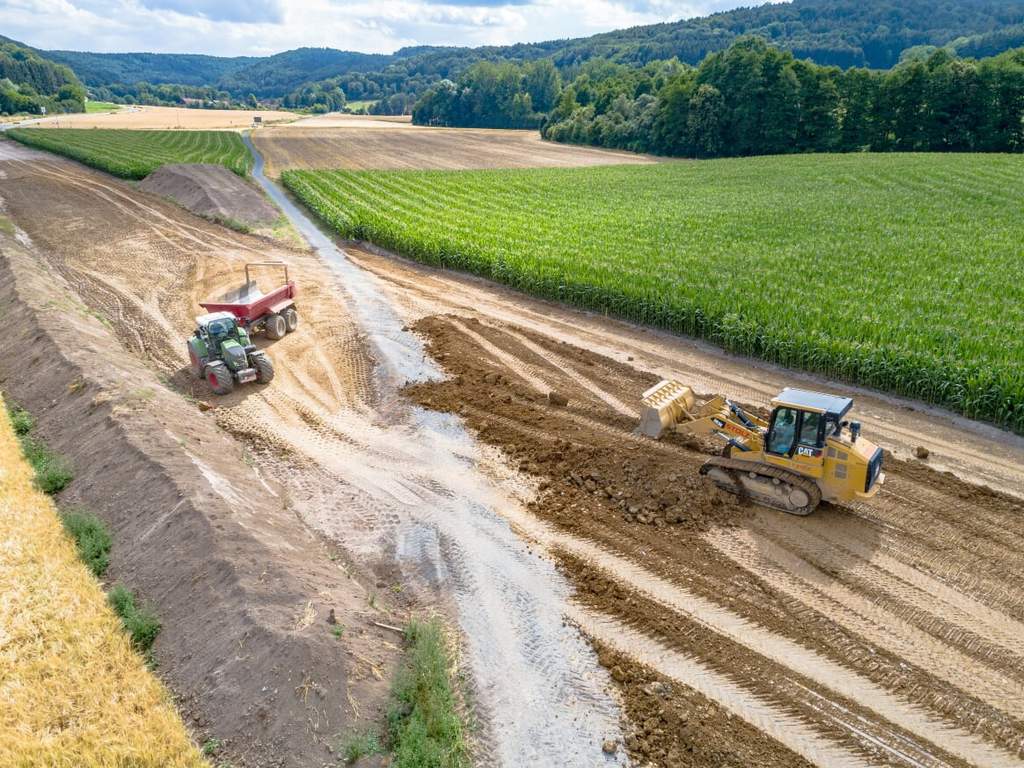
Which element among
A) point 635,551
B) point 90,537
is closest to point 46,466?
point 90,537

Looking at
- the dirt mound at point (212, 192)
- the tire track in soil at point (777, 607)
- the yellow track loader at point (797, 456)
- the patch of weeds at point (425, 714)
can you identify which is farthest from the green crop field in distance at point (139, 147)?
the patch of weeds at point (425, 714)

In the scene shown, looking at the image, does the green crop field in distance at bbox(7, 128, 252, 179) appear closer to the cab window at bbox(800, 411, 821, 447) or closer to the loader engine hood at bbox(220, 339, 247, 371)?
the loader engine hood at bbox(220, 339, 247, 371)

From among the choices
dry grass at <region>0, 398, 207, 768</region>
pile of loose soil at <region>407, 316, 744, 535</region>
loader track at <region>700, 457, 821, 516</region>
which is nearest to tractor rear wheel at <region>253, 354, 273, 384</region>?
pile of loose soil at <region>407, 316, 744, 535</region>

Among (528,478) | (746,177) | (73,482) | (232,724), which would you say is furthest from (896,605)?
(746,177)

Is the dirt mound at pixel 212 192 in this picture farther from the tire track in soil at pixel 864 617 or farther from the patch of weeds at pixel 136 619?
the tire track in soil at pixel 864 617

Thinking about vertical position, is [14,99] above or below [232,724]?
above

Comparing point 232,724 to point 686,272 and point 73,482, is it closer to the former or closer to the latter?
point 73,482
